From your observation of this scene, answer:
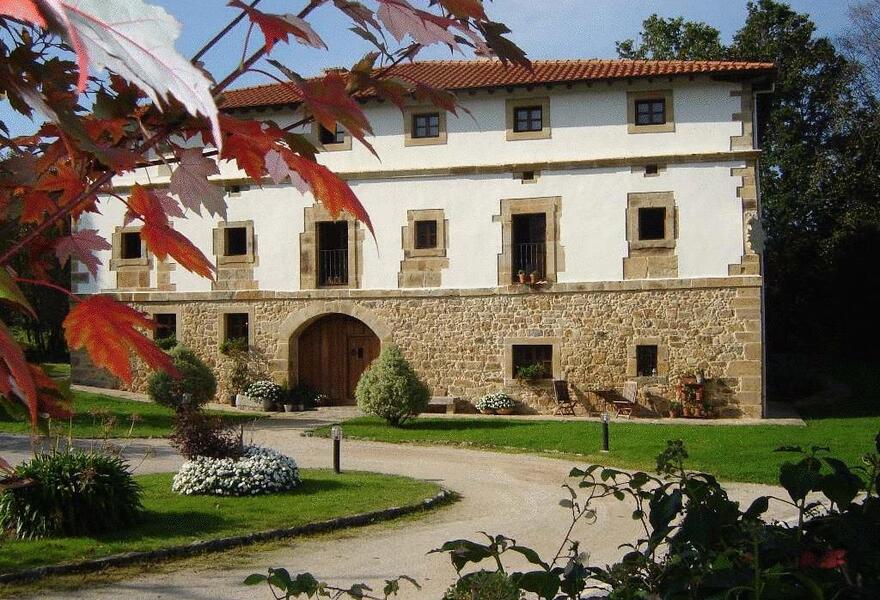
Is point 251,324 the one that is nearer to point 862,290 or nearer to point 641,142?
point 641,142

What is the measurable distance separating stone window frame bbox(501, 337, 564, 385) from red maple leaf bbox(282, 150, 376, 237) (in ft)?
56.9

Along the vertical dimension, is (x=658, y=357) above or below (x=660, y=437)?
above

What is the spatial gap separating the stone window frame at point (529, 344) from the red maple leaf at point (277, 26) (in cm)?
1740

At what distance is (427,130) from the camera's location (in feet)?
63.1

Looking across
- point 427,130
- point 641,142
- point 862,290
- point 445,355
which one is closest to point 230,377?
point 445,355

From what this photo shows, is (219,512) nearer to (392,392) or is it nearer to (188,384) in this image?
(392,392)

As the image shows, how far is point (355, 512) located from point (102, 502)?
2.29m

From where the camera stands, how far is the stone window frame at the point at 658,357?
17.6 metres

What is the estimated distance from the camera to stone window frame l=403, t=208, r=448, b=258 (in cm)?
1903

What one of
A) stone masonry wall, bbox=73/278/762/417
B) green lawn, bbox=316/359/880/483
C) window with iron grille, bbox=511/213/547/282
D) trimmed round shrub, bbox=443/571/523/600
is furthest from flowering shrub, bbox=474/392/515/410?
trimmed round shrub, bbox=443/571/523/600

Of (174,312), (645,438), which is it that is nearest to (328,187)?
(645,438)

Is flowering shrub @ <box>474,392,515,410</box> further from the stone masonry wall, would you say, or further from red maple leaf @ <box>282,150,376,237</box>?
red maple leaf @ <box>282,150,376,237</box>

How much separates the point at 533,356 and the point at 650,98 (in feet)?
19.6

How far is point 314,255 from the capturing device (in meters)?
19.7
